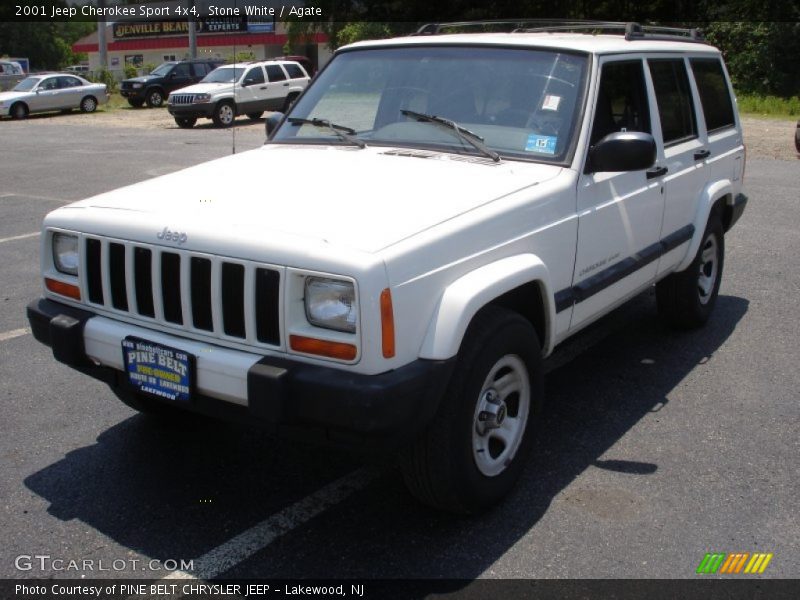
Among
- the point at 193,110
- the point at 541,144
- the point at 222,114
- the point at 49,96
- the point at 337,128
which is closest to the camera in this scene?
the point at 541,144

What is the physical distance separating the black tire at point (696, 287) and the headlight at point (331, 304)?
3.35 meters

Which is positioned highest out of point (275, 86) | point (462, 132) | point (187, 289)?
point (462, 132)

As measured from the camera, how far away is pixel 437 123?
4.26 metres

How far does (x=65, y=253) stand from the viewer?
3715 mm

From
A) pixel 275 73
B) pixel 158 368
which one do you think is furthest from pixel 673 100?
pixel 275 73

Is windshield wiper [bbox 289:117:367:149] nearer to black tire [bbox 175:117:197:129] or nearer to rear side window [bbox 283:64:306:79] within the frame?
black tire [bbox 175:117:197:129]

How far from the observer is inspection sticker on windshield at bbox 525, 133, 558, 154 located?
4094 mm

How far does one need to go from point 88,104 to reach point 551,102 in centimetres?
2980

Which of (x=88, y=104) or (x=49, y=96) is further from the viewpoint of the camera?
(x=88, y=104)

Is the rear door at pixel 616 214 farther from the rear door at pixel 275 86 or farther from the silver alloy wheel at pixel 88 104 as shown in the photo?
the silver alloy wheel at pixel 88 104

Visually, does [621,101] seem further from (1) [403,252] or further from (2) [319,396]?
(2) [319,396]

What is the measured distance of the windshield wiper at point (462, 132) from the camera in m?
4.05

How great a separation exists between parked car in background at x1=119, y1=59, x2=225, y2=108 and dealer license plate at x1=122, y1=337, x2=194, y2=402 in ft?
97.4

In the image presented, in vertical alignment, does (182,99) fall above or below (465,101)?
below
